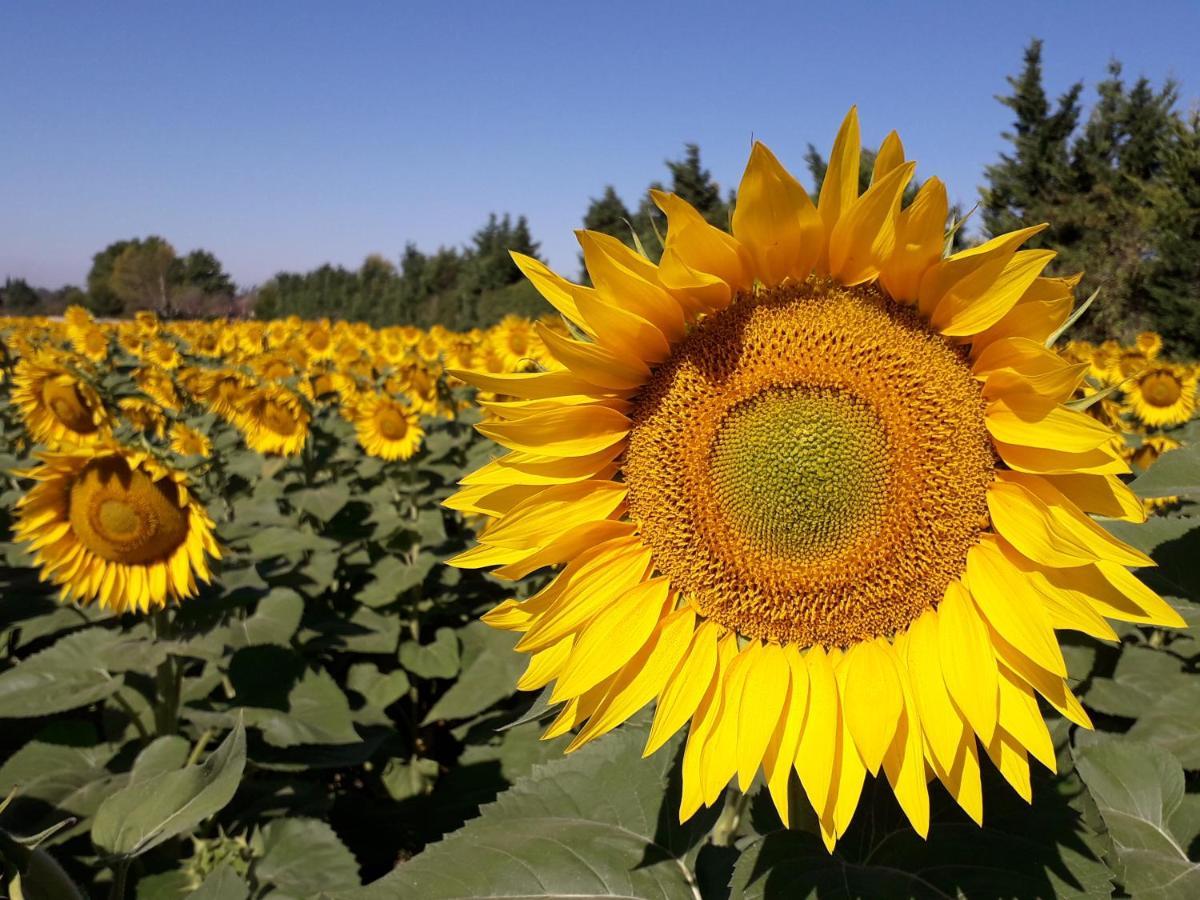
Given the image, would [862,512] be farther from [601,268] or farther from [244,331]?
[244,331]

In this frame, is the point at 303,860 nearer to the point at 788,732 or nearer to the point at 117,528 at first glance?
the point at 117,528

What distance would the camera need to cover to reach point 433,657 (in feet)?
15.6

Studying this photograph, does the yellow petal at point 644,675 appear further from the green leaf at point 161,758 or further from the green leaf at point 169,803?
the green leaf at point 161,758

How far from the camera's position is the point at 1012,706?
1.18 m

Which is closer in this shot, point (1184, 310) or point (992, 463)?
point (992, 463)

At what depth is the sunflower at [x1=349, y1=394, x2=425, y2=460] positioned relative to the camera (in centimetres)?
681

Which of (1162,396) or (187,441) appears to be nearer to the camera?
(187,441)

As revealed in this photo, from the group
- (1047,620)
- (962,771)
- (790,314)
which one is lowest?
(962,771)

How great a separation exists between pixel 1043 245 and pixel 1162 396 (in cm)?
2127

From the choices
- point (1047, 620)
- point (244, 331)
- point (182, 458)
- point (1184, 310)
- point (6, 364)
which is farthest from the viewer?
point (1184, 310)

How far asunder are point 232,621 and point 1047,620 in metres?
2.90

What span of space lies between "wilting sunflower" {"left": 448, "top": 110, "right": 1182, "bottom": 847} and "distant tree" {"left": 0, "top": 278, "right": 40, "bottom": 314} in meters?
42.2

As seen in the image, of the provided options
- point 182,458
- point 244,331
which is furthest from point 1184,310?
point 182,458

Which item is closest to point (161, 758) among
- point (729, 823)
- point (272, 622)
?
point (272, 622)
